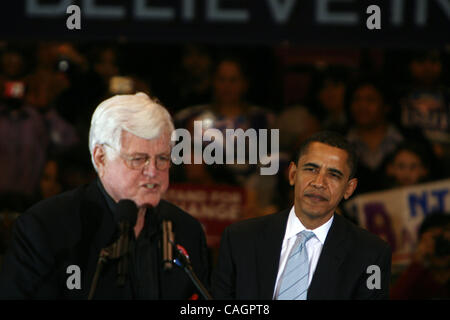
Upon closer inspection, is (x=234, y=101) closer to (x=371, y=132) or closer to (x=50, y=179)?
(x=371, y=132)

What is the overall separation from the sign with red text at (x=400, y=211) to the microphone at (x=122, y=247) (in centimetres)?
256

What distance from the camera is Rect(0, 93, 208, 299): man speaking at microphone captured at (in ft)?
7.39

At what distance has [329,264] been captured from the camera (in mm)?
2340

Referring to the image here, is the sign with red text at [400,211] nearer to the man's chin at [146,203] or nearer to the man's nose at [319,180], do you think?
the man's nose at [319,180]

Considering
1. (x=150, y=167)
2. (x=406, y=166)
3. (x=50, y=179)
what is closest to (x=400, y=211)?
(x=406, y=166)

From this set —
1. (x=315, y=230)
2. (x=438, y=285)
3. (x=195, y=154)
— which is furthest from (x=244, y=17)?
(x=438, y=285)

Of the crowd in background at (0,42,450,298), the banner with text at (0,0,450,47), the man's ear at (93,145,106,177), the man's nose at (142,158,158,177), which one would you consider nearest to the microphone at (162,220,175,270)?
the man's nose at (142,158,158,177)

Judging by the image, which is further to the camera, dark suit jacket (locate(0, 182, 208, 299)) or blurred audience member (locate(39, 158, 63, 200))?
blurred audience member (locate(39, 158, 63, 200))

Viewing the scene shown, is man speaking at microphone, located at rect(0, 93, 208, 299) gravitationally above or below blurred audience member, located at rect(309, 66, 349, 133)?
below

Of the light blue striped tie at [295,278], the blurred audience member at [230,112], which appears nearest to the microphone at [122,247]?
the light blue striped tie at [295,278]

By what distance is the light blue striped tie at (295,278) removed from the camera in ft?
7.63

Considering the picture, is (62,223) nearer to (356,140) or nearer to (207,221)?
(207,221)

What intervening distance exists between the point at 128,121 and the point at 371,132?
2.46 m

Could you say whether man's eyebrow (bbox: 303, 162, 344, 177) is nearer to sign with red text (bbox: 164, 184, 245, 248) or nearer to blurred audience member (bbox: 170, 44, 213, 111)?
sign with red text (bbox: 164, 184, 245, 248)
